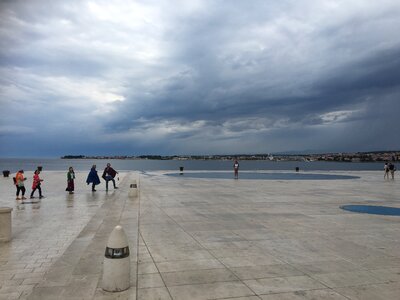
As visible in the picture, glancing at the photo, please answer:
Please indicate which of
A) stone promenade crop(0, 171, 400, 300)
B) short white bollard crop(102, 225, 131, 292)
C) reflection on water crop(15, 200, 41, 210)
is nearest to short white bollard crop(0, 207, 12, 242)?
stone promenade crop(0, 171, 400, 300)

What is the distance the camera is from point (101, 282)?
17.3 feet

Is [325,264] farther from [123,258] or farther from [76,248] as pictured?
[76,248]

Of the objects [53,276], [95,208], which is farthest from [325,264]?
[95,208]

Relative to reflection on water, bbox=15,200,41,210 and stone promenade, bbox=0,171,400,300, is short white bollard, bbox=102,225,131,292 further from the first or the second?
reflection on water, bbox=15,200,41,210

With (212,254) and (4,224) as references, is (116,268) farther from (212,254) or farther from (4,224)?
(4,224)

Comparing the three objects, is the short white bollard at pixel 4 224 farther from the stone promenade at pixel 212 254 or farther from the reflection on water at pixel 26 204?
the reflection on water at pixel 26 204

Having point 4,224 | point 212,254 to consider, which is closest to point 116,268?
point 212,254

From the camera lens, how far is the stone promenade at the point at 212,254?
5.07m

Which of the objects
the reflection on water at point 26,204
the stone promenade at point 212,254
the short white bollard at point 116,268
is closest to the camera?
the short white bollard at point 116,268

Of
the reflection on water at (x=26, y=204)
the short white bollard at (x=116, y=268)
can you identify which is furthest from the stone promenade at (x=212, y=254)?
the reflection on water at (x=26, y=204)

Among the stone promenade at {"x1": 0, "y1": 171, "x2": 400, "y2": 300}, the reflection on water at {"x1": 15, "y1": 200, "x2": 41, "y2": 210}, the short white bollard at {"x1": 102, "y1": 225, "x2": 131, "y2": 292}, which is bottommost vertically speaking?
the stone promenade at {"x1": 0, "y1": 171, "x2": 400, "y2": 300}

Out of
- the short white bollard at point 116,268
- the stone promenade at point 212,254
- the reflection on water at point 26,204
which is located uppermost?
the short white bollard at point 116,268

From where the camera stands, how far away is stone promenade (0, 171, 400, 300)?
5070 mm

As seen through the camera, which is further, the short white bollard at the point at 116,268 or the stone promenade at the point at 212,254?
the stone promenade at the point at 212,254
